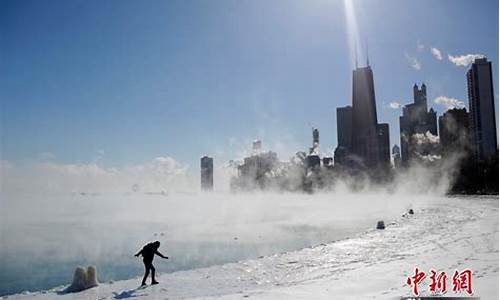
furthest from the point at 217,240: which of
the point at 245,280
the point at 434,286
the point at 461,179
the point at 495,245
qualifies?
the point at 461,179

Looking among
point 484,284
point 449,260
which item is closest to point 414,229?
point 449,260

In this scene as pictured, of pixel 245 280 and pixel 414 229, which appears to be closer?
pixel 245 280

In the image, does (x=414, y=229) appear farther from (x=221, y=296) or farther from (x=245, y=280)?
(x=221, y=296)

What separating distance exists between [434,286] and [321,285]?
10.1ft

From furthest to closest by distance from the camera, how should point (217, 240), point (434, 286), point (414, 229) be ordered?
1. point (217, 240)
2. point (414, 229)
3. point (434, 286)

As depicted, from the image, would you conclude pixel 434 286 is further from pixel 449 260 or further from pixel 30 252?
pixel 30 252

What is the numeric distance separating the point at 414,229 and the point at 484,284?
16622 millimetres

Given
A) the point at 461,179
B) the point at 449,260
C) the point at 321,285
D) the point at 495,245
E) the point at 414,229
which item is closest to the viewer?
the point at 321,285

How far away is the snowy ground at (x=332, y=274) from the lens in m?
11.5

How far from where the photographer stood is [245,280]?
14.0 meters

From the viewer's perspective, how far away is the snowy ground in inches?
453

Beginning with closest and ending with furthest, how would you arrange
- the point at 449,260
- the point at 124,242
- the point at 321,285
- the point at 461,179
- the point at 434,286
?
the point at 434,286 < the point at 321,285 < the point at 449,260 < the point at 124,242 < the point at 461,179

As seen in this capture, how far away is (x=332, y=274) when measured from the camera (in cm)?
1406

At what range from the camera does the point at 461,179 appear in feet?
397
